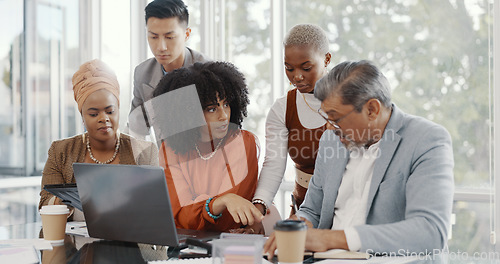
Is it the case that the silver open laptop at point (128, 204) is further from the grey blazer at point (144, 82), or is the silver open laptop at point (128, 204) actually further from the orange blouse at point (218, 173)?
the grey blazer at point (144, 82)

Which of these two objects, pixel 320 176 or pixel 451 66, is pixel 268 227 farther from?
pixel 451 66

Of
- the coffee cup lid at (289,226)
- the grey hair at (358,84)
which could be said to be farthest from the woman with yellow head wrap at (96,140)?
the coffee cup lid at (289,226)

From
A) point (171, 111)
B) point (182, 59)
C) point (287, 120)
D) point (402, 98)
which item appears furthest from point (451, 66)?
point (171, 111)

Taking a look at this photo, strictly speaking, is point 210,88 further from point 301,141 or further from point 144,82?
point 144,82

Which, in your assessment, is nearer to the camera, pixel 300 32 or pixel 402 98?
pixel 300 32

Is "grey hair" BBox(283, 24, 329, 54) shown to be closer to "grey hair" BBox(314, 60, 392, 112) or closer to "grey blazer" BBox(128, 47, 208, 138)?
"grey hair" BBox(314, 60, 392, 112)

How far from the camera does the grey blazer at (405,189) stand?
1.42 meters

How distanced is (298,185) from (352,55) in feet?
4.93

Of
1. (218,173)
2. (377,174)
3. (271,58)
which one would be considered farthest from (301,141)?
(271,58)

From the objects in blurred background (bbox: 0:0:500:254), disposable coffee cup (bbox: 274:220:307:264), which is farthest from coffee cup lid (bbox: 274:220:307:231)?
blurred background (bbox: 0:0:500:254)

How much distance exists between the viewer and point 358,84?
1.58 metres

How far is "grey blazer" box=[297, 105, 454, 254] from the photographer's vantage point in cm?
142

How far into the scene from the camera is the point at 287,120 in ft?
7.56

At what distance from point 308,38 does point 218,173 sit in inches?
26.3
